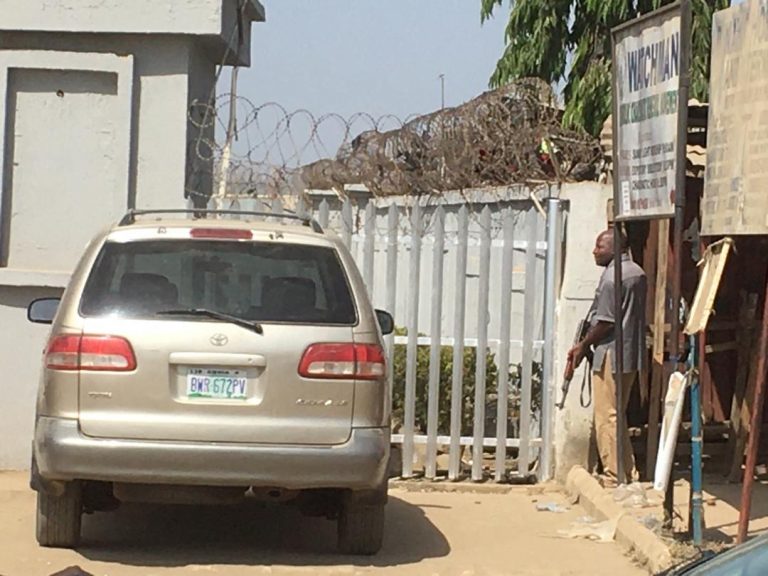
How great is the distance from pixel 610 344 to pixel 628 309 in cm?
29

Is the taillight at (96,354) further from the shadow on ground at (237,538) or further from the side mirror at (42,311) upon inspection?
the shadow on ground at (237,538)

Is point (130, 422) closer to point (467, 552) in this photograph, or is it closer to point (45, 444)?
point (45, 444)

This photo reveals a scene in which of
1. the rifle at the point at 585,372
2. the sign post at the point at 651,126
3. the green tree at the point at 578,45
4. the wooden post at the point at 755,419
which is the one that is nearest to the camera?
the wooden post at the point at 755,419

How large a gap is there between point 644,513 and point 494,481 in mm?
1655

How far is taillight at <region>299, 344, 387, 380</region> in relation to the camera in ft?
22.4

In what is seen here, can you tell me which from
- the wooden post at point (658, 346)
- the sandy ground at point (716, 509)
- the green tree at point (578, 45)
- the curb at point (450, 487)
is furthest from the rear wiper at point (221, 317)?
the green tree at point (578, 45)

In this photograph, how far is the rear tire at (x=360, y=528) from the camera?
7.25 metres

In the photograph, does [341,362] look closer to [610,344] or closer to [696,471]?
[696,471]

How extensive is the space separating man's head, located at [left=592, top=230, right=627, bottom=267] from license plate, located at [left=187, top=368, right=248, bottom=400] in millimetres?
3267

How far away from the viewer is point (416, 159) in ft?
42.7

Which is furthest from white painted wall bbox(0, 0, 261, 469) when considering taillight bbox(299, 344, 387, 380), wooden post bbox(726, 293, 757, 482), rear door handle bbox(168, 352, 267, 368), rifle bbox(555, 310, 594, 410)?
wooden post bbox(726, 293, 757, 482)

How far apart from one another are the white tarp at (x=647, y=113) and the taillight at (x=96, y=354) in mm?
2999

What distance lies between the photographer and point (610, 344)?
9.13 metres

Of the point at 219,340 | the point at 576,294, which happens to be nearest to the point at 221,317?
the point at 219,340
